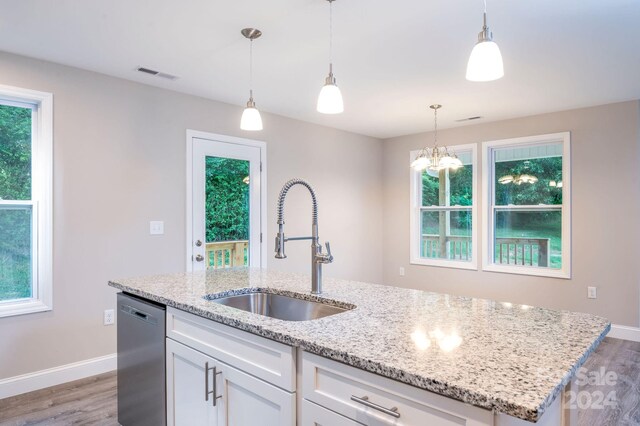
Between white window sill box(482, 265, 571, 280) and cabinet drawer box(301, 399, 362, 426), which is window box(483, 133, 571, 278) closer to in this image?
white window sill box(482, 265, 571, 280)

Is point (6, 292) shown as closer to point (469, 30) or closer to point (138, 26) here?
point (138, 26)

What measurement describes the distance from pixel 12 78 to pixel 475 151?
474cm

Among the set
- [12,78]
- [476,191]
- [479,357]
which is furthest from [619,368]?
[12,78]

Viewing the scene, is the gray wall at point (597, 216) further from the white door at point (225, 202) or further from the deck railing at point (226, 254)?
the deck railing at point (226, 254)

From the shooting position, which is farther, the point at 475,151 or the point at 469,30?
the point at 475,151

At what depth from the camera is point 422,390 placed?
3.32 ft

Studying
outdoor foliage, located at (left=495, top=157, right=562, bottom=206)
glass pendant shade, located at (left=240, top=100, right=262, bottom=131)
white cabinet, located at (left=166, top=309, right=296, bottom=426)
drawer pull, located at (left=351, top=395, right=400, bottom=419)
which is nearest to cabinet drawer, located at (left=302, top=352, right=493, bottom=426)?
drawer pull, located at (left=351, top=395, right=400, bottom=419)

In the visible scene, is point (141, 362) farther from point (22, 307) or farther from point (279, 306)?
point (22, 307)

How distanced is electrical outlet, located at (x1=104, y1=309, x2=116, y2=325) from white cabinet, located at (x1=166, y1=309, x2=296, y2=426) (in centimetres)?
175

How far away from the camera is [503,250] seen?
509 centimetres

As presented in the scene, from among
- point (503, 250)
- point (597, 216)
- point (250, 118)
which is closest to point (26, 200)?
point (250, 118)

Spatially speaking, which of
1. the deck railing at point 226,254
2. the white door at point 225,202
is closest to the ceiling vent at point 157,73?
the white door at point 225,202

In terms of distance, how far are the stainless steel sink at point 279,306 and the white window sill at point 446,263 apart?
376 centimetres

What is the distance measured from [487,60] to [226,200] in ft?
10.2
